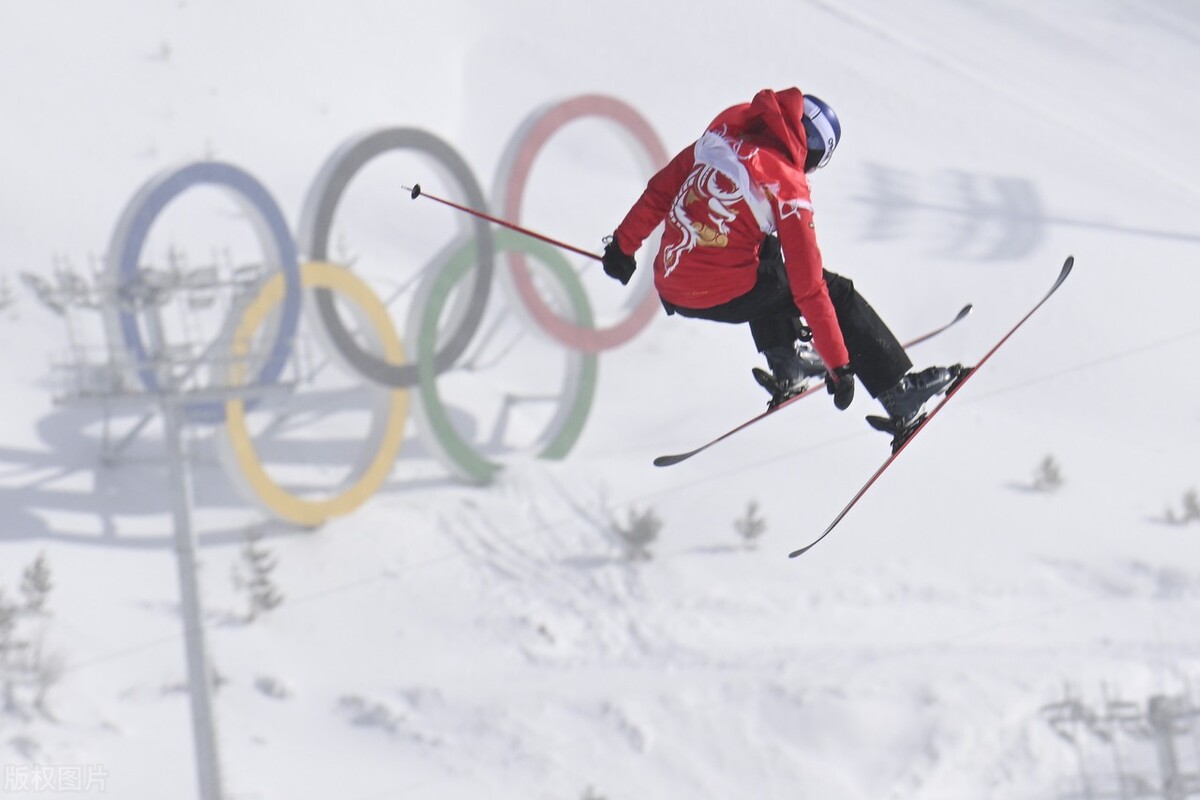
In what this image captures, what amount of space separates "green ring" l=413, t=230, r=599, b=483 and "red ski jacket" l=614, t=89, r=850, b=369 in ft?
53.4

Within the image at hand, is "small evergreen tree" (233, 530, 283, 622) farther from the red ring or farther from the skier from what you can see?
the skier

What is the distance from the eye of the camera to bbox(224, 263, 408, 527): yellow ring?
850 inches

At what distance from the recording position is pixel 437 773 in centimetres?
1966

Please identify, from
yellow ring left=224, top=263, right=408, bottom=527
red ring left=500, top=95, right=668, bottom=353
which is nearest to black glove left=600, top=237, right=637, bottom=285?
yellow ring left=224, top=263, right=408, bottom=527

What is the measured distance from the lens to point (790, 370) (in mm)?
7461

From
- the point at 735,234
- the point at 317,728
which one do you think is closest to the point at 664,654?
the point at 317,728

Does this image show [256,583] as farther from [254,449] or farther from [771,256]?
[771,256]

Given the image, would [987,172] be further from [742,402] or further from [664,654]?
[664,654]

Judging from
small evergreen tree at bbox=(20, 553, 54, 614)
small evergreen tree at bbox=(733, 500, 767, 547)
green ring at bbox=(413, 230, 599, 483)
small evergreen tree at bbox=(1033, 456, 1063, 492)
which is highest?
green ring at bbox=(413, 230, 599, 483)

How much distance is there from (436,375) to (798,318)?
16.2 meters

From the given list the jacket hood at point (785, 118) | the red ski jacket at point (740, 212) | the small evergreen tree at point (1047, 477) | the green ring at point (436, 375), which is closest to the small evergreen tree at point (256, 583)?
the green ring at point (436, 375)

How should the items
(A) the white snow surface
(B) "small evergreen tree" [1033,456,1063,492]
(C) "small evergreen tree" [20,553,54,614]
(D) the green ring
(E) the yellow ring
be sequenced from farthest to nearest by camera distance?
1. (B) "small evergreen tree" [1033,456,1063,492]
2. (D) the green ring
3. (E) the yellow ring
4. (C) "small evergreen tree" [20,553,54,614]
5. (A) the white snow surface

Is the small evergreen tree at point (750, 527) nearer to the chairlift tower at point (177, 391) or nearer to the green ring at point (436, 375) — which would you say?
the green ring at point (436, 375)

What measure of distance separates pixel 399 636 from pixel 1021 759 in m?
6.96
